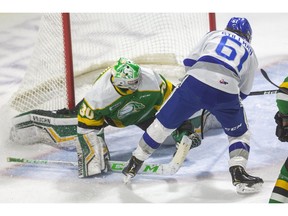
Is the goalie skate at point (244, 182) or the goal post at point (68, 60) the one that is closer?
the goalie skate at point (244, 182)

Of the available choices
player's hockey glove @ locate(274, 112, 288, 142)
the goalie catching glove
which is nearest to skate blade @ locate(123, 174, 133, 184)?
Result: the goalie catching glove

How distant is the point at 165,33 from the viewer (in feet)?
16.3

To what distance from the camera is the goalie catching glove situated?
3.88 metres

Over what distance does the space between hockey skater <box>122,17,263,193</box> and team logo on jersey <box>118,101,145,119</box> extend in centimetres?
23

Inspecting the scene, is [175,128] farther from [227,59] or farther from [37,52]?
[37,52]

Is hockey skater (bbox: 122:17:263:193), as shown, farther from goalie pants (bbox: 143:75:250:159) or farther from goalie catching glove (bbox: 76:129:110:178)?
goalie catching glove (bbox: 76:129:110:178)

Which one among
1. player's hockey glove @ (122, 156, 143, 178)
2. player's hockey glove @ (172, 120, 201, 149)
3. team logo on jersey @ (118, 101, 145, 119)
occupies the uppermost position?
team logo on jersey @ (118, 101, 145, 119)

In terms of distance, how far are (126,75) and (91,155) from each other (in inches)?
15.6

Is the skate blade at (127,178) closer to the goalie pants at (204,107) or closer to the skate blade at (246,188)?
the goalie pants at (204,107)

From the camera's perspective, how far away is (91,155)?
390 cm

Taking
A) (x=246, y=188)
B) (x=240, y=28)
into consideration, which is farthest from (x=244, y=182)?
A: (x=240, y=28)

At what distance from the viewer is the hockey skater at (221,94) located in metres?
3.55

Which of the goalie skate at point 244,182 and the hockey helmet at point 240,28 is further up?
the hockey helmet at point 240,28

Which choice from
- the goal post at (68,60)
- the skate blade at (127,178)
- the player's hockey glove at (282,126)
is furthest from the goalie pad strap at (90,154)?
the player's hockey glove at (282,126)
